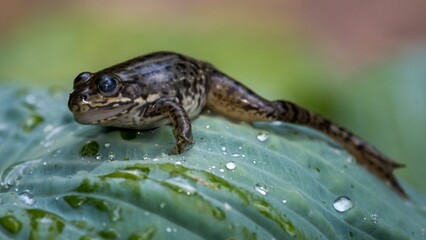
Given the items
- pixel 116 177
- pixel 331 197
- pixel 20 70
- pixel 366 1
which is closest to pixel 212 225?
pixel 116 177

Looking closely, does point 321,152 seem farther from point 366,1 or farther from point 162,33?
point 366,1

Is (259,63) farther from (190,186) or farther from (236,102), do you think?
(190,186)

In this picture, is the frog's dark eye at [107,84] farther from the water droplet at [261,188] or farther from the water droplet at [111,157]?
the water droplet at [261,188]

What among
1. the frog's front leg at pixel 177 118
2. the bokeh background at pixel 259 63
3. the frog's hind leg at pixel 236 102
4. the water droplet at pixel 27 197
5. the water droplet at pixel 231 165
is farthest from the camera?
the bokeh background at pixel 259 63

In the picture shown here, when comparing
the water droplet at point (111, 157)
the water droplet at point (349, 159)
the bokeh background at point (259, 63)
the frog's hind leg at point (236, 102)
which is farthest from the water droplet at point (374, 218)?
the bokeh background at point (259, 63)

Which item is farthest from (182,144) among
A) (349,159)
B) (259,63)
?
(259,63)

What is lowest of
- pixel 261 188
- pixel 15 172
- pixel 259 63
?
pixel 259 63
